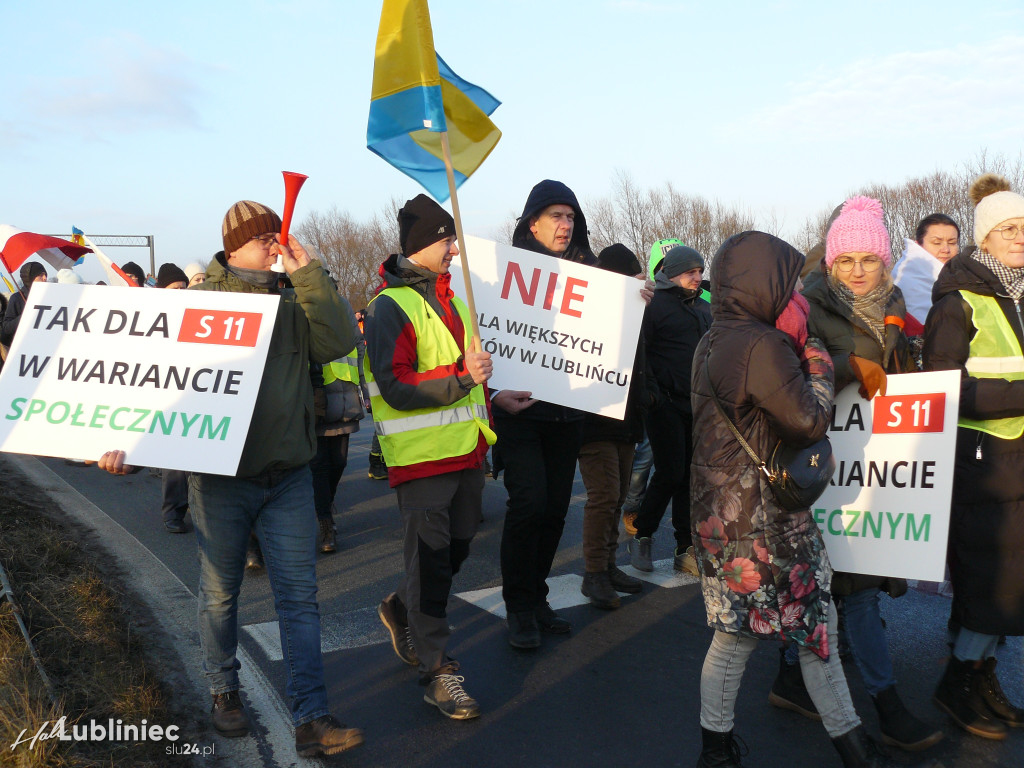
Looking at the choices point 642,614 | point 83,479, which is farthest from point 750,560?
point 83,479

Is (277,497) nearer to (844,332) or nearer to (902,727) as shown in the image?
(844,332)

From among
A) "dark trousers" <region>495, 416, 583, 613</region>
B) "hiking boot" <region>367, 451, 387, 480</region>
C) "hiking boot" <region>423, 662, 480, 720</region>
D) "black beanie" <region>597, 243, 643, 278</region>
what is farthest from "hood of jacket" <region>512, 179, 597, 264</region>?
"hiking boot" <region>367, 451, 387, 480</region>

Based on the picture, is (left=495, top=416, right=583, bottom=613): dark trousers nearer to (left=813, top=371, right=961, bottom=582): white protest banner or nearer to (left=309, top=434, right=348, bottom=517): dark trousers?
(left=813, top=371, right=961, bottom=582): white protest banner

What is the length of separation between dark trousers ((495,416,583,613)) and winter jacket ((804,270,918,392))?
5.48ft

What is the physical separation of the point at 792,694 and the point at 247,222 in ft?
10.1

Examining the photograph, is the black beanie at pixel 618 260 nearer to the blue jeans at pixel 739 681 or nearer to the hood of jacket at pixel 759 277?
the hood of jacket at pixel 759 277

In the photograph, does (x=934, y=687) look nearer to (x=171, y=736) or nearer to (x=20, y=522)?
(x=171, y=736)

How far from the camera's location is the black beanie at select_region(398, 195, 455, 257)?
417 centimetres

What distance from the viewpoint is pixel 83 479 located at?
10641 mm

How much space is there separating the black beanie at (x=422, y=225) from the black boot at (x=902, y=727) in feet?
8.94

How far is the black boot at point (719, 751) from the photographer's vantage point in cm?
321

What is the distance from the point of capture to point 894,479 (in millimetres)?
3645

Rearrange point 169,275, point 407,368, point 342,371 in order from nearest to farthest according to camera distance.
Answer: point 407,368, point 342,371, point 169,275

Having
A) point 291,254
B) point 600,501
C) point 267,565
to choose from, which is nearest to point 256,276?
point 291,254
